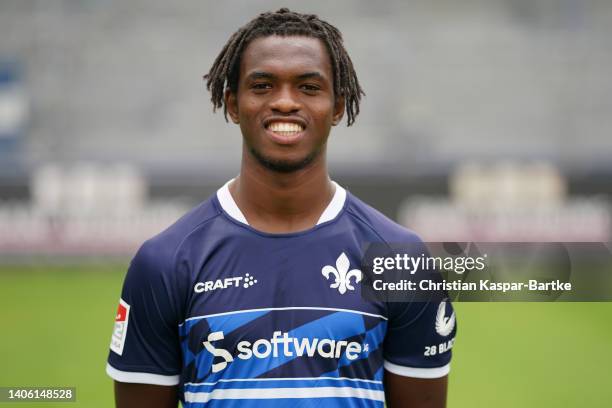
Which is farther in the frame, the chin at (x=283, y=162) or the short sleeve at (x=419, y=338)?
the short sleeve at (x=419, y=338)

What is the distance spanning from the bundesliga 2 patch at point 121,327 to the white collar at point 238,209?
1.45 feet

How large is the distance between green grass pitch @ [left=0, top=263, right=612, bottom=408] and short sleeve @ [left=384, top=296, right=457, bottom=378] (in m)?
4.25

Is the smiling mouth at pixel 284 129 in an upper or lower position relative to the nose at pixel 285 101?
lower

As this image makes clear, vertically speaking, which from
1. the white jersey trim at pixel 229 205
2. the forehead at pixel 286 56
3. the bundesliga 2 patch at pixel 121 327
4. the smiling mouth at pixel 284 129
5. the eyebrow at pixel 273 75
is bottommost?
the bundesliga 2 patch at pixel 121 327

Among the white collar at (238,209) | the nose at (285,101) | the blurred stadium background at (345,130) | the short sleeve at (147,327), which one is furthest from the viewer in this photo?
Answer: the blurred stadium background at (345,130)

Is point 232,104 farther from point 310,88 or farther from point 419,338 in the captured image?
point 419,338

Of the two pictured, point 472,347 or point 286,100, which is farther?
point 472,347

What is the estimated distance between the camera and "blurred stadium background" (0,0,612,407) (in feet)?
40.7

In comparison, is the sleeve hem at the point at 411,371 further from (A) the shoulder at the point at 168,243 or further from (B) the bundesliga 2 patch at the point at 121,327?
(B) the bundesliga 2 patch at the point at 121,327

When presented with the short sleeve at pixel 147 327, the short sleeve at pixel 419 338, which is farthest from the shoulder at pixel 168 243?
the short sleeve at pixel 419 338

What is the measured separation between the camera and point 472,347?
873cm

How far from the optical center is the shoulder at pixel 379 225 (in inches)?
116

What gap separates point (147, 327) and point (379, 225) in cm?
80

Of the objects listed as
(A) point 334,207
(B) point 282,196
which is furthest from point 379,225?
(B) point 282,196
